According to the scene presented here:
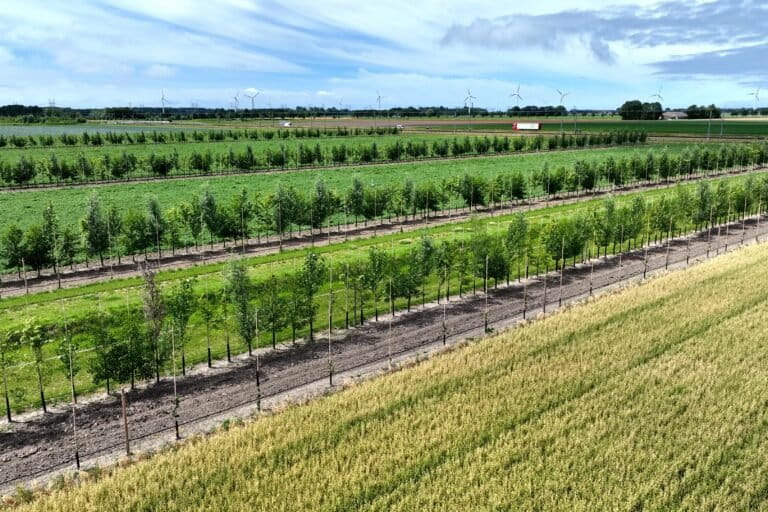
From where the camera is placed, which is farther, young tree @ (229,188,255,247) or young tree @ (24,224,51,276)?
young tree @ (229,188,255,247)

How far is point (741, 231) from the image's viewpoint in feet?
172

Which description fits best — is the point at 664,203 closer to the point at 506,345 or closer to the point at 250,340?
the point at 506,345

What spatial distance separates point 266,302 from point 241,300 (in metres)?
1.42

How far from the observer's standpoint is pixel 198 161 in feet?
280

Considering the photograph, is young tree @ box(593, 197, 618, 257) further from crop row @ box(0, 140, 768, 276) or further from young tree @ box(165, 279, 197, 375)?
young tree @ box(165, 279, 197, 375)

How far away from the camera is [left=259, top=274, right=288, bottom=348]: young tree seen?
2561 cm

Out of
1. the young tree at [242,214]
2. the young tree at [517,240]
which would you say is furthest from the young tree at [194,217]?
the young tree at [517,240]

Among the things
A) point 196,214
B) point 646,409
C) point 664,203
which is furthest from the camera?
point 664,203

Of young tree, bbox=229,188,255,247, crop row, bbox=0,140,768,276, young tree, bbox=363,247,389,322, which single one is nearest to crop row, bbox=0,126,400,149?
crop row, bbox=0,140,768,276

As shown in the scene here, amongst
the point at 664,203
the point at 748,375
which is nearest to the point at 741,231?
the point at 664,203

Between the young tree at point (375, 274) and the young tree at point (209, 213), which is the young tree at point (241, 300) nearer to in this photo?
the young tree at point (375, 274)

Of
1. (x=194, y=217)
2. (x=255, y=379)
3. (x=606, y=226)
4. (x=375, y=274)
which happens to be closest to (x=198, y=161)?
(x=194, y=217)

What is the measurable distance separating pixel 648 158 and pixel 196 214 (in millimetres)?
62198

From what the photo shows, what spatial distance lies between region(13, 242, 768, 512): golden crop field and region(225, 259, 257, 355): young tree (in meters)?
6.13
